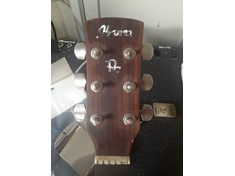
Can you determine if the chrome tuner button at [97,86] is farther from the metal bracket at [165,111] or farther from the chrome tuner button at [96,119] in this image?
the metal bracket at [165,111]

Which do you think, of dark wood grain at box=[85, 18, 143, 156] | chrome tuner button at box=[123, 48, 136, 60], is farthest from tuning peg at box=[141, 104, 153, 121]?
chrome tuner button at box=[123, 48, 136, 60]

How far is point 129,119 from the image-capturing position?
467 mm

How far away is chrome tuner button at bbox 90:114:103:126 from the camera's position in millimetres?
466

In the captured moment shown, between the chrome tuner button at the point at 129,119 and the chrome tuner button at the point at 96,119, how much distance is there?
2.0 inches

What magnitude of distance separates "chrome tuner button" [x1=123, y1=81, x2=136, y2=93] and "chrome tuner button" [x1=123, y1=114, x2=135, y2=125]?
5cm

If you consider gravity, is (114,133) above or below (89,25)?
below

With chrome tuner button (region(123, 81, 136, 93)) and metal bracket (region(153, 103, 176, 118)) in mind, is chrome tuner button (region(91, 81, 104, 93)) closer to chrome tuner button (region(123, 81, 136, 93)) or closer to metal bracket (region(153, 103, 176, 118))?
chrome tuner button (region(123, 81, 136, 93))

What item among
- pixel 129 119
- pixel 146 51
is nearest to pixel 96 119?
pixel 129 119

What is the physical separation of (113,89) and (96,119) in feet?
0.24
